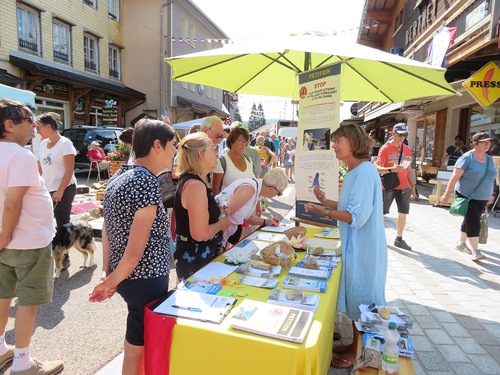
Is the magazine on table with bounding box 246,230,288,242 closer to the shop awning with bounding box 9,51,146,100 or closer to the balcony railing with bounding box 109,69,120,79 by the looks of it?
the shop awning with bounding box 9,51,146,100

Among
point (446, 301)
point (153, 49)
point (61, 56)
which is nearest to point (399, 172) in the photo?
point (446, 301)

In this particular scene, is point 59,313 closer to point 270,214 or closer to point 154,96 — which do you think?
point 270,214

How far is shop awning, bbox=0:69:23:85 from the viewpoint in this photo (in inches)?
435

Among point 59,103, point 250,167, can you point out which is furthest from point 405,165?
point 59,103

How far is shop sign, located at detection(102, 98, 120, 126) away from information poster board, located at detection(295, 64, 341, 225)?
16262 millimetres

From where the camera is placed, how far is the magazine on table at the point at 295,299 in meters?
1.77

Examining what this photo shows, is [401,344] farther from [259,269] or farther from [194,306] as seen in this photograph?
[194,306]

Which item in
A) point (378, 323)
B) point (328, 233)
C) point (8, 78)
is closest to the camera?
point (378, 323)

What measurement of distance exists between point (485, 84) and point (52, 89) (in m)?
14.8

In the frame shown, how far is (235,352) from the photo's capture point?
1476 millimetres

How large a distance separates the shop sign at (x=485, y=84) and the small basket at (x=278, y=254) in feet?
24.3

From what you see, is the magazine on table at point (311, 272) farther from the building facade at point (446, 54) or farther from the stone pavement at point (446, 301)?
the building facade at point (446, 54)

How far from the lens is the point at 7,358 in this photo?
2.54 m

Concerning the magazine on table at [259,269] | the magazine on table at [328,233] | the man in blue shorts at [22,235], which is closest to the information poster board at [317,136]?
the magazine on table at [328,233]
